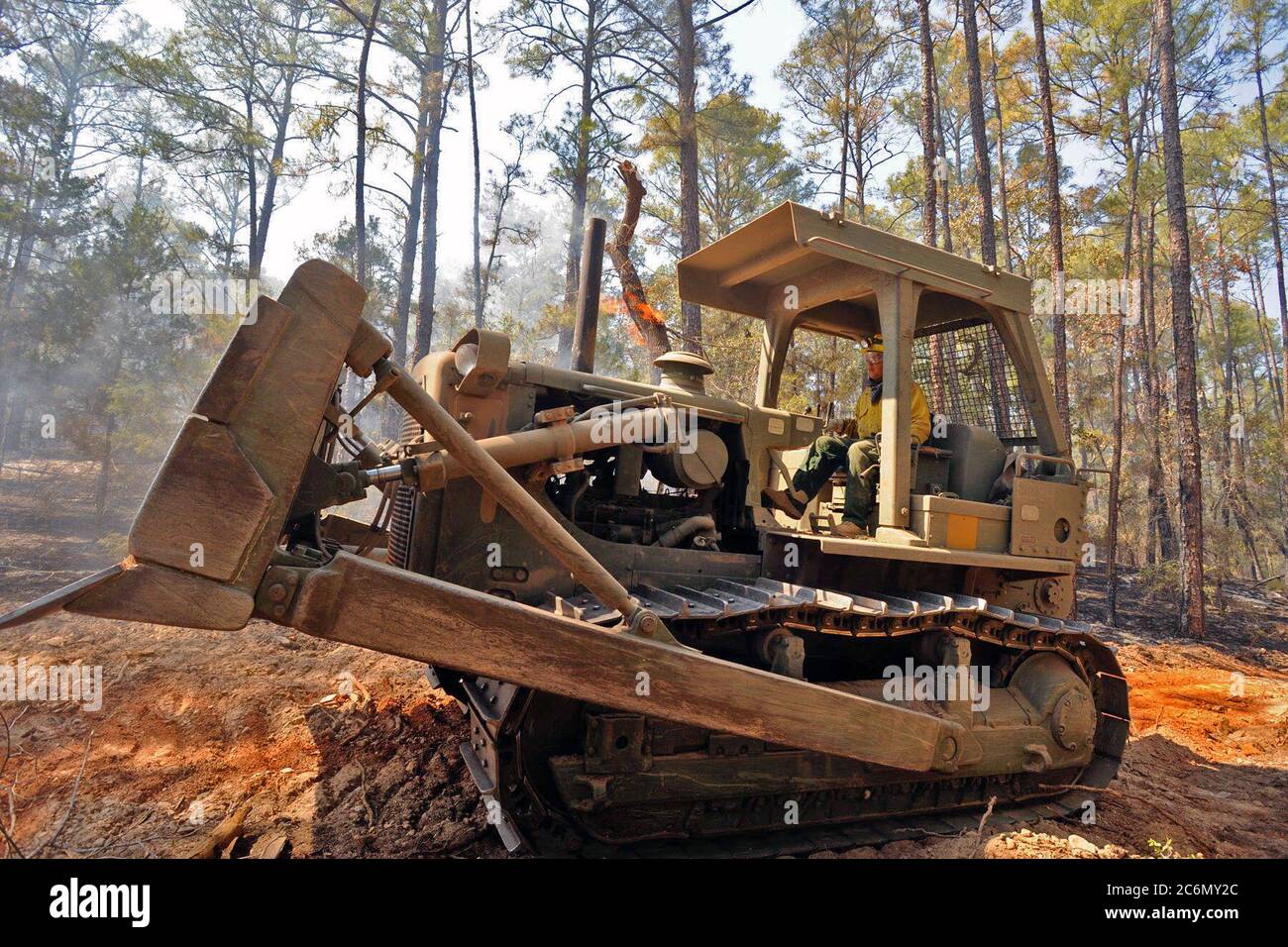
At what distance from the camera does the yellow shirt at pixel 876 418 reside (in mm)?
4551

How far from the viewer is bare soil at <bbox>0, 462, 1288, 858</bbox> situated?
344cm

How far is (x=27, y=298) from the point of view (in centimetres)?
1500

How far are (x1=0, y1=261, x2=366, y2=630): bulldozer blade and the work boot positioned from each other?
9.25ft

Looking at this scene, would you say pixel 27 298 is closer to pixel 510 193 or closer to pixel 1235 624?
pixel 510 193

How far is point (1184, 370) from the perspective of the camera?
10656 mm

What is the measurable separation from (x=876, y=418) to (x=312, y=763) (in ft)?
13.8

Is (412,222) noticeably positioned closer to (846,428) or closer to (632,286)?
(632,286)

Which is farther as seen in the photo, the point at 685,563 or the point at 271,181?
the point at 271,181

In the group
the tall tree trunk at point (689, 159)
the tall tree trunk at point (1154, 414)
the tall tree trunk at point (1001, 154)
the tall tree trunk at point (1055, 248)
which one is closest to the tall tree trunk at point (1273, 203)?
the tall tree trunk at point (1154, 414)

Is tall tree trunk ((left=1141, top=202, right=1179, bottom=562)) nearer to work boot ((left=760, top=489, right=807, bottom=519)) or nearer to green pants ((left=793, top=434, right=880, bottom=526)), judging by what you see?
green pants ((left=793, top=434, right=880, bottom=526))

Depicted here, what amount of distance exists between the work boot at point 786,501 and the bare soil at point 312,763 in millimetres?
1938

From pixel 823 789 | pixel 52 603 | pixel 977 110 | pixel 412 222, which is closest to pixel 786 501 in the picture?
pixel 823 789

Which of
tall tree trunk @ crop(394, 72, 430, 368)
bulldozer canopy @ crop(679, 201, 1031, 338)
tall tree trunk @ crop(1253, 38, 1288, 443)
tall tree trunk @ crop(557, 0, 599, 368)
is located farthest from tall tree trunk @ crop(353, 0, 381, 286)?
tall tree trunk @ crop(1253, 38, 1288, 443)
